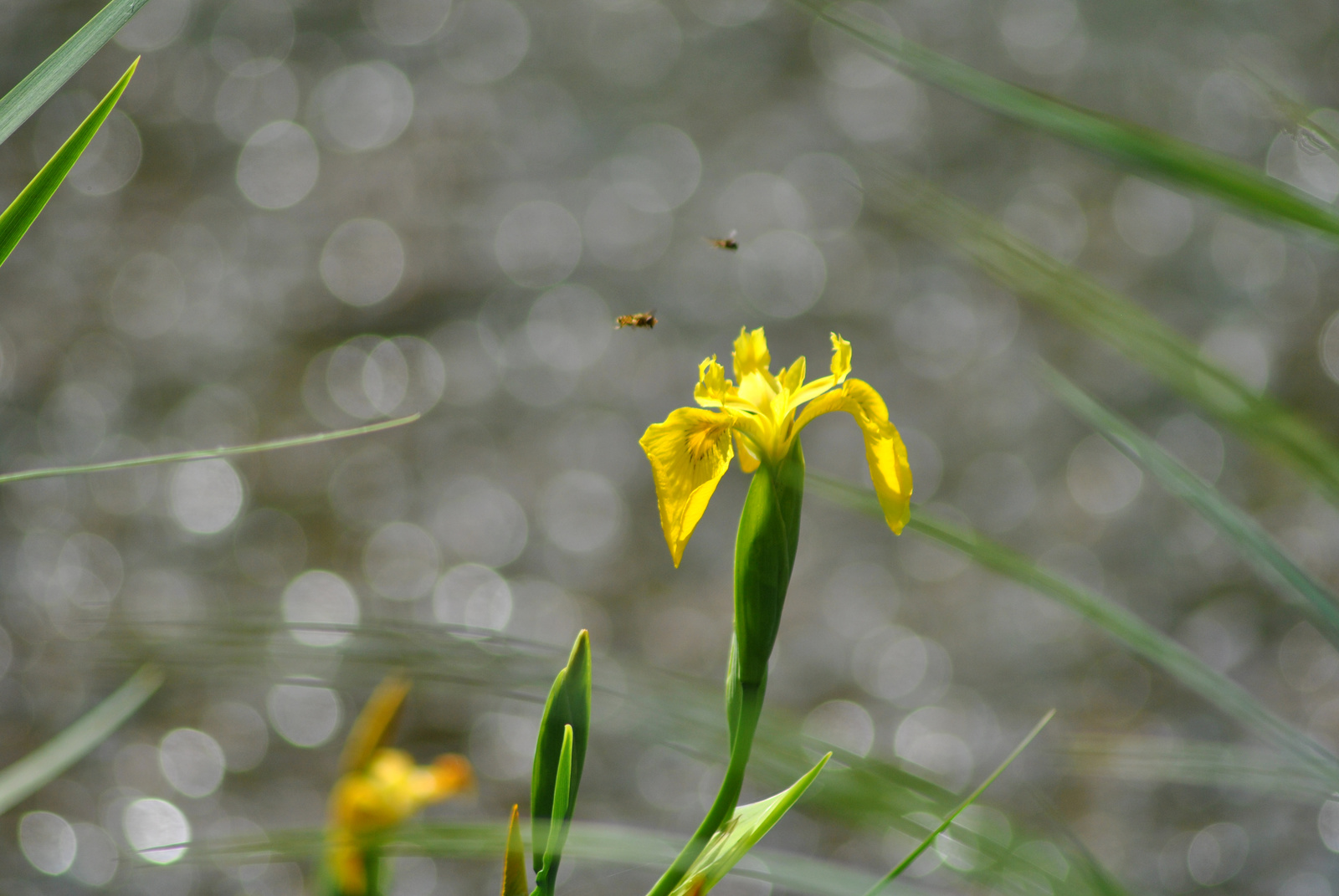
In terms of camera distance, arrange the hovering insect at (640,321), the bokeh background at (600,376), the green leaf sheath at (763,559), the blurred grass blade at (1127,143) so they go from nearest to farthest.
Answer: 1. the blurred grass blade at (1127,143)
2. the green leaf sheath at (763,559)
3. the hovering insect at (640,321)
4. the bokeh background at (600,376)

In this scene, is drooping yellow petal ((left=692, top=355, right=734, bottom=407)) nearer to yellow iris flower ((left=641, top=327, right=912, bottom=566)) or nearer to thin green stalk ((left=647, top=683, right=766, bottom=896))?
yellow iris flower ((left=641, top=327, right=912, bottom=566))

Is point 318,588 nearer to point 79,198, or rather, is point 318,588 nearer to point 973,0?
point 79,198

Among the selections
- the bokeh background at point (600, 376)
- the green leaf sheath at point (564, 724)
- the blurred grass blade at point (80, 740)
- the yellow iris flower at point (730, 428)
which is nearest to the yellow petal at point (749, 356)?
the yellow iris flower at point (730, 428)

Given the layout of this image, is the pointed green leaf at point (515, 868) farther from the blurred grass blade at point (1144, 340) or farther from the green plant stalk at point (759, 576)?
the blurred grass blade at point (1144, 340)

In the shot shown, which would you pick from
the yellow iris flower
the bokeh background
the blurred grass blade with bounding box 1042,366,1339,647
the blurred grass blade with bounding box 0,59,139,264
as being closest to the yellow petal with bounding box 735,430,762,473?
the yellow iris flower

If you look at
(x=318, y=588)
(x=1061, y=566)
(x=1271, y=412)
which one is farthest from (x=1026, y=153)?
(x=1271, y=412)

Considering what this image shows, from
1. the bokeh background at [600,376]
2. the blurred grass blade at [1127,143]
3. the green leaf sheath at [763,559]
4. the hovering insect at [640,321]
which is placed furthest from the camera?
the bokeh background at [600,376]
